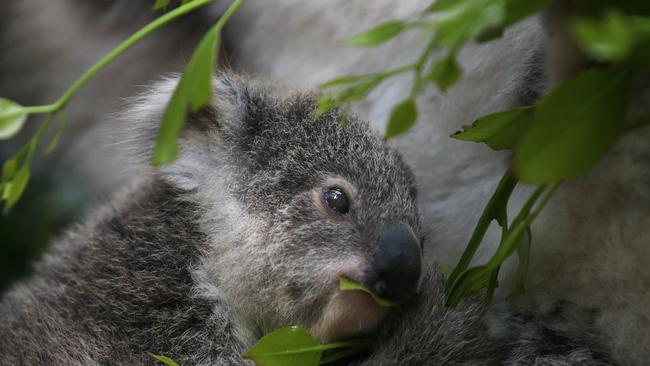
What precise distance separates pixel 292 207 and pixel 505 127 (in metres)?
0.63

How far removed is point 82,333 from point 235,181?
448 mm

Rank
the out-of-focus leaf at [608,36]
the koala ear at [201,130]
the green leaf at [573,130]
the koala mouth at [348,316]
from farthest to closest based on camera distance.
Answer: the koala ear at [201,130] < the koala mouth at [348,316] < the green leaf at [573,130] < the out-of-focus leaf at [608,36]

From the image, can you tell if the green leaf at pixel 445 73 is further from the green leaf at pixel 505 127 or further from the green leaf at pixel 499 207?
the green leaf at pixel 499 207

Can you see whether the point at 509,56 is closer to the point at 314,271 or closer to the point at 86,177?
the point at 314,271

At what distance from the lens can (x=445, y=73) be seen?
74 centimetres

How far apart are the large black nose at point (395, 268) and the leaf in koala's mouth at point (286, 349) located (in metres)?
0.18

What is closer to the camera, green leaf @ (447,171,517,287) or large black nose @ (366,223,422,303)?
green leaf @ (447,171,517,287)

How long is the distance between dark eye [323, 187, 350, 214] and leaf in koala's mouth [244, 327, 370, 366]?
354 millimetres

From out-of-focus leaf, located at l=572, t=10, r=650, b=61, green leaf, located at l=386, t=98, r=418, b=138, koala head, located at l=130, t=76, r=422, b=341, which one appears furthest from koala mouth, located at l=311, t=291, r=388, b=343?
out-of-focus leaf, located at l=572, t=10, r=650, b=61

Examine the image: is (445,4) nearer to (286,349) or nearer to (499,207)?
(499,207)

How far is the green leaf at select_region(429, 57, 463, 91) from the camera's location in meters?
0.73

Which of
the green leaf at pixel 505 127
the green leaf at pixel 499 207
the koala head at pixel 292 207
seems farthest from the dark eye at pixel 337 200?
the green leaf at pixel 505 127

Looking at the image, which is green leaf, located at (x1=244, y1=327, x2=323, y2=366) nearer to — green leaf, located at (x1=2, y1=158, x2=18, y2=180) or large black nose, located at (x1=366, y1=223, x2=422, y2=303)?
large black nose, located at (x1=366, y1=223, x2=422, y2=303)

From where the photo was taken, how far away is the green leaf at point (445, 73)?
735 mm
